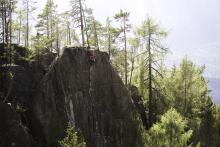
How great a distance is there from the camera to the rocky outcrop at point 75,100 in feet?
133

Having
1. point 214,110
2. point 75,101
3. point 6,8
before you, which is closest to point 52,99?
point 75,101

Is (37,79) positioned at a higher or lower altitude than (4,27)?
lower

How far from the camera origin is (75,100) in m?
42.4

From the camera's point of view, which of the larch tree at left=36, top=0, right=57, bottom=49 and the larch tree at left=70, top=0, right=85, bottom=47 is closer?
the larch tree at left=70, top=0, right=85, bottom=47

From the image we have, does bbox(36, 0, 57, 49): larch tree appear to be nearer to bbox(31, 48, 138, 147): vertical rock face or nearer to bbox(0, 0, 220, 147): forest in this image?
bbox(0, 0, 220, 147): forest

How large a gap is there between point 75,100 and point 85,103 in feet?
3.97

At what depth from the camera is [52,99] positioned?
Result: 4109 centimetres

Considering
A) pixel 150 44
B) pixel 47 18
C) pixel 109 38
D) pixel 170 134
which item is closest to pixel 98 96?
pixel 150 44

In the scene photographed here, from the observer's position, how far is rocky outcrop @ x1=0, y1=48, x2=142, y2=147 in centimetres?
4047

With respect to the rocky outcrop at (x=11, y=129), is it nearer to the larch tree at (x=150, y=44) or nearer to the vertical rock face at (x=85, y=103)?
the vertical rock face at (x=85, y=103)

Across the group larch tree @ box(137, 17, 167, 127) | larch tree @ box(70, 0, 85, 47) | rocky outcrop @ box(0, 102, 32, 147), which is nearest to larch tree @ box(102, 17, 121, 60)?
larch tree @ box(70, 0, 85, 47)

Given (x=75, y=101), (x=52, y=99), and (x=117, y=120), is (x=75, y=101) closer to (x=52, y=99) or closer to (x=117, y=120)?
(x=52, y=99)

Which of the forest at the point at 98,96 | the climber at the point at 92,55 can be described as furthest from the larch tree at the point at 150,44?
the climber at the point at 92,55

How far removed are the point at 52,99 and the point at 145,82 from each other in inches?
529
